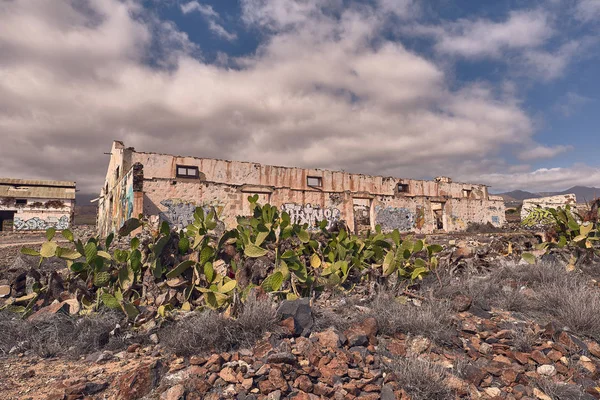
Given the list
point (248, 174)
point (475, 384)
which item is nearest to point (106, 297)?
point (475, 384)

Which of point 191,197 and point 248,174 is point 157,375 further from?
point 248,174

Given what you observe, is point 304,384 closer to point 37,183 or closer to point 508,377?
point 508,377

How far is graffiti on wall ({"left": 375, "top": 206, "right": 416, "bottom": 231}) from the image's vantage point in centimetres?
2081

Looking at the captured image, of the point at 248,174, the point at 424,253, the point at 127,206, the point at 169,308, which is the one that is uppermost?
the point at 248,174

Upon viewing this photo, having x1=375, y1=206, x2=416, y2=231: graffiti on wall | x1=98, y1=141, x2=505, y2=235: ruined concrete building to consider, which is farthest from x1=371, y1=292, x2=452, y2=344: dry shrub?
x1=375, y1=206, x2=416, y2=231: graffiti on wall

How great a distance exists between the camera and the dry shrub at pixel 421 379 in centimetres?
236

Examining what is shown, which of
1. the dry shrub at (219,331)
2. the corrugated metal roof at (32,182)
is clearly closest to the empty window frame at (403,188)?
the dry shrub at (219,331)

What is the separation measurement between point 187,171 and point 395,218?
1400 centimetres

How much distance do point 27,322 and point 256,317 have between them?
2.64m

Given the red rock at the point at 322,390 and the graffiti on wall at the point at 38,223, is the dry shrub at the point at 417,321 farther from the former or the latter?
the graffiti on wall at the point at 38,223

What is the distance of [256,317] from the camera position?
316 centimetres

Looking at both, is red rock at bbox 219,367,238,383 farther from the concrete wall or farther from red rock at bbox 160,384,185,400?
the concrete wall

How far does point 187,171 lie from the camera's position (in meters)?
19.3

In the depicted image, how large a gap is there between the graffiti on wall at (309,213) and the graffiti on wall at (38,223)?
2188 centimetres
